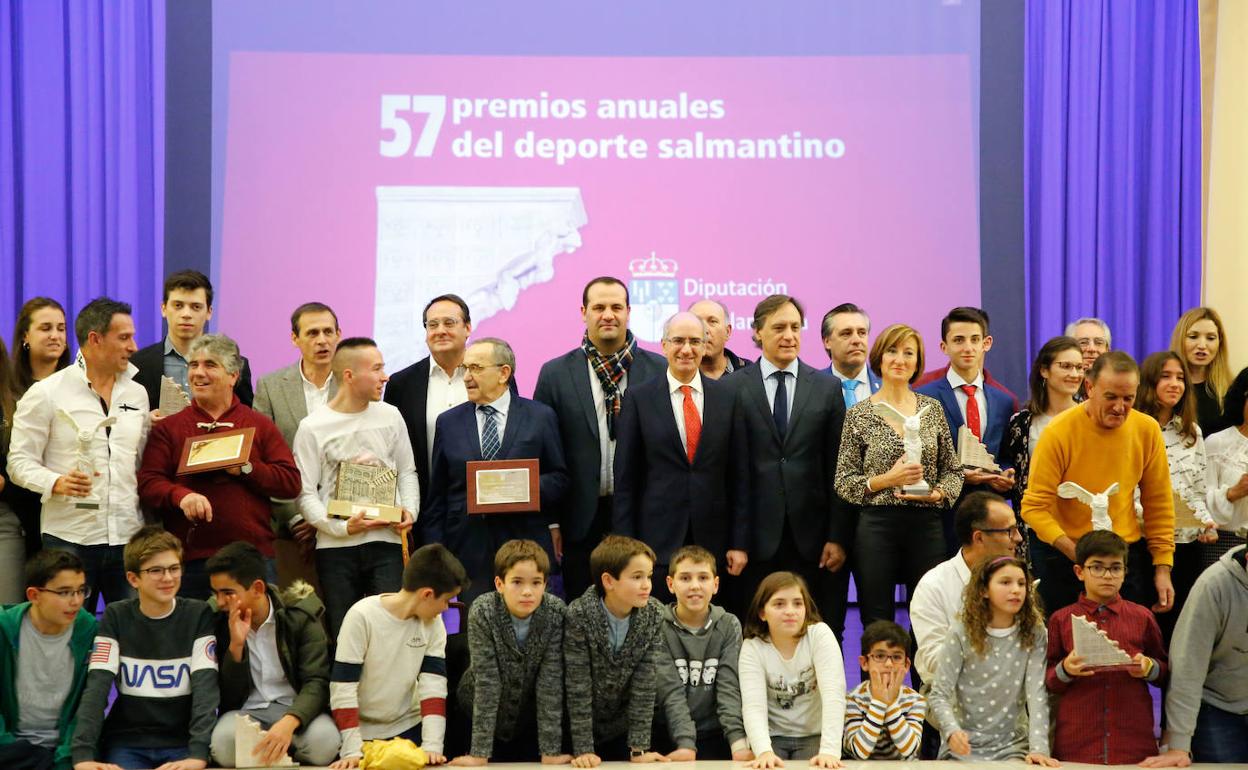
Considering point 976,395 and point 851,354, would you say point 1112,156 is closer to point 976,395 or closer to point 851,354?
point 976,395

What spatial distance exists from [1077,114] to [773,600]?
4.30 m

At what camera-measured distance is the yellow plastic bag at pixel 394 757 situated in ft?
13.2

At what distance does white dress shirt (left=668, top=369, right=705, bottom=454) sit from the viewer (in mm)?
4820

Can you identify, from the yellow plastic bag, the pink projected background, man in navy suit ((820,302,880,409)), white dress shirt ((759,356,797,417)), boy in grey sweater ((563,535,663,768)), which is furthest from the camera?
the pink projected background

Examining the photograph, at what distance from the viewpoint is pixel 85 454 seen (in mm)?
4586

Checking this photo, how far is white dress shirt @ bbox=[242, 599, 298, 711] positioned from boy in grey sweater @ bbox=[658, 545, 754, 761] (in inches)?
49.7

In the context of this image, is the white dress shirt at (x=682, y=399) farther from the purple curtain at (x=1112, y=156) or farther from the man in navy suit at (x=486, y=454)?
the purple curtain at (x=1112, y=156)

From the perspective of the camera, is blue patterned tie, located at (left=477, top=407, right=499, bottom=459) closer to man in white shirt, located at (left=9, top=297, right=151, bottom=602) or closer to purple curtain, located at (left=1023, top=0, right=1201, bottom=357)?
man in white shirt, located at (left=9, top=297, right=151, bottom=602)

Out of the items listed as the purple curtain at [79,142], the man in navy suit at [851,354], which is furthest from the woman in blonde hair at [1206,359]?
the purple curtain at [79,142]

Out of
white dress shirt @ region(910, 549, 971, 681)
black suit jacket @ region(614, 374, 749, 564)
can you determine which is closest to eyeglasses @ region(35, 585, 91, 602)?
black suit jacket @ region(614, 374, 749, 564)

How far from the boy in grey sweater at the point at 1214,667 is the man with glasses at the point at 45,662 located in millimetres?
3600

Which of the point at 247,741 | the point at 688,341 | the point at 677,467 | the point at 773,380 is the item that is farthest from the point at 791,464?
the point at 247,741

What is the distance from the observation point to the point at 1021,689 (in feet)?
14.1

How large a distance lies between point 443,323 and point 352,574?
1.08 m
